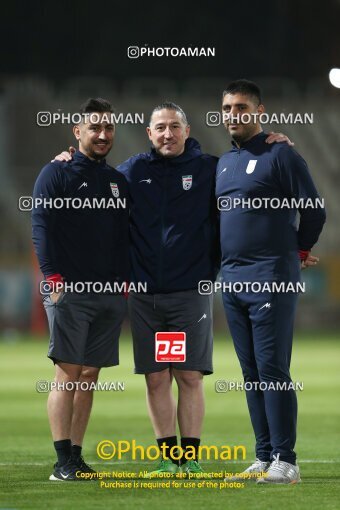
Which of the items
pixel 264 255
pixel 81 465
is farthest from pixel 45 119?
pixel 81 465

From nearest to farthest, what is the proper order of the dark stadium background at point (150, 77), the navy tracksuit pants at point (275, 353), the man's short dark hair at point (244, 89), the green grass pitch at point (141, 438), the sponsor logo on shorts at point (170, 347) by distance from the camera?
the green grass pitch at point (141, 438) < the navy tracksuit pants at point (275, 353) < the man's short dark hair at point (244, 89) < the sponsor logo on shorts at point (170, 347) < the dark stadium background at point (150, 77)

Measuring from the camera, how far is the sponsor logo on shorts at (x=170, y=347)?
24.1 ft

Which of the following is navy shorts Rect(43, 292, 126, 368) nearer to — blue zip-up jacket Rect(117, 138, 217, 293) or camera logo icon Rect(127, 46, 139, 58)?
blue zip-up jacket Rect(117, 138, 217, 293)

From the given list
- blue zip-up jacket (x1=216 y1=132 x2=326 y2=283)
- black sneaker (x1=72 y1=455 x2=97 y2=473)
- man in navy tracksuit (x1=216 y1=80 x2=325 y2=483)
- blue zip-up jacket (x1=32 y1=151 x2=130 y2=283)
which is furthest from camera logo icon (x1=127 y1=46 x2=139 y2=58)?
black sneaker (x1=72 y1=455 x2=97 y2=473)

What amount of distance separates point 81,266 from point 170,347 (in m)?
0.75

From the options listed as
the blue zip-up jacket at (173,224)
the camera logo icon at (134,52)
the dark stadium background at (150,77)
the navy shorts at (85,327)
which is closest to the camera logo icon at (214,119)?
the camera logo icon at (134,52)

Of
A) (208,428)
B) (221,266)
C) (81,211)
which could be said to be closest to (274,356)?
(221,266)

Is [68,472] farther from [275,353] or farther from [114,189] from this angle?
[114,189]

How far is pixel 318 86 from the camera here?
32.7 m

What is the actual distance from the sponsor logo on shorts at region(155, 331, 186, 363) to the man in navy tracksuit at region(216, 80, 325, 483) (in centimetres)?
35

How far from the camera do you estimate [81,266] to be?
7.45 metres

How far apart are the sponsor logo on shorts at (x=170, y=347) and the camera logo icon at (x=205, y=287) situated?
302mm

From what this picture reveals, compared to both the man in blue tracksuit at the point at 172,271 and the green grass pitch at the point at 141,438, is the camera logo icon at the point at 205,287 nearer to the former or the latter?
the man in blue tracksuit at the point at 172,271

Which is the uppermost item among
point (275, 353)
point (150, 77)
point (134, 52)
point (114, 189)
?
point (150, 77)
